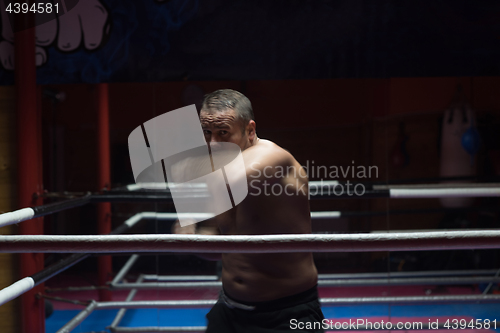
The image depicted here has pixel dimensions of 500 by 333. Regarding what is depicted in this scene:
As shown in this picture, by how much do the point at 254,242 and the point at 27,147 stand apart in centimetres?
160

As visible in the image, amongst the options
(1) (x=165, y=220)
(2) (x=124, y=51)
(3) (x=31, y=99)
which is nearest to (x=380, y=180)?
(1) (x=165, y=220)

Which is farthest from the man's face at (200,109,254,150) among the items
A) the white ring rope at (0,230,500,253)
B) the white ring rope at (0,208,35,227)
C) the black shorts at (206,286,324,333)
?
the white ring rope at (0,208,35,227)

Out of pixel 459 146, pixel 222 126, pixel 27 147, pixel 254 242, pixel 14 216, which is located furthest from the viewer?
pixel 459 146

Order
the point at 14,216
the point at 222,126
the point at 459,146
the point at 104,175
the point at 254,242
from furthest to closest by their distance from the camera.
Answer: the point at 459,146, the point at 104,175, the point at 14,216, the point at 222,126, the point at 254,242

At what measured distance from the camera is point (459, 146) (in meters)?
3.52

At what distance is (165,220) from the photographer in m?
2.74

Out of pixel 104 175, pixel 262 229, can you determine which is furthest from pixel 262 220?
pixel 104 175

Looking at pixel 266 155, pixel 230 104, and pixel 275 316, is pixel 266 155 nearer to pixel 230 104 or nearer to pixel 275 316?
pixel 230 104

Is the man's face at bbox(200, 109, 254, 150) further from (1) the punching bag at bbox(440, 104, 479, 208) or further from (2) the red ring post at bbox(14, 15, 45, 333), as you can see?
(1) the punching bag at bbox(440, 104, 479, 208)

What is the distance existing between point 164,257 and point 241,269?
1.59 metres

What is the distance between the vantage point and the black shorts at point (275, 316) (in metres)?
1.25

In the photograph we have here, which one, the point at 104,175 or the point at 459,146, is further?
the point at 459,146

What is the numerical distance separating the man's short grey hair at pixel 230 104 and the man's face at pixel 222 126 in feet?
0.04

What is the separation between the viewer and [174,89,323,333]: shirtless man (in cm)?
124
